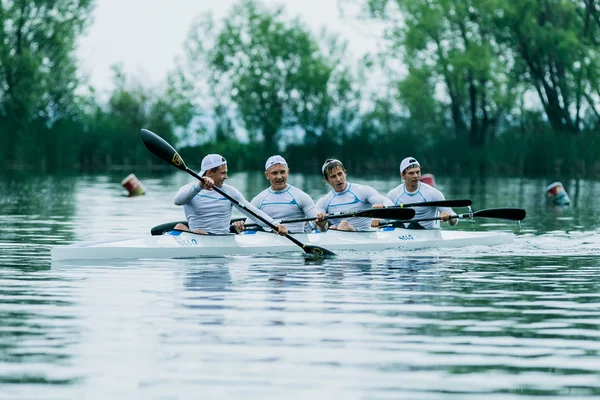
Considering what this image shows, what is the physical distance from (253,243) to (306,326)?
660cm

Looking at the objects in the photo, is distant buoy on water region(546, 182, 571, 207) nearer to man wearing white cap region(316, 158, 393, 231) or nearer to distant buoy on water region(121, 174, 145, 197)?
distant buoy on water region(121, 174, 145, 197)

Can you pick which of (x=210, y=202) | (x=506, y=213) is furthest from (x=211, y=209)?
(x=506, y=213)

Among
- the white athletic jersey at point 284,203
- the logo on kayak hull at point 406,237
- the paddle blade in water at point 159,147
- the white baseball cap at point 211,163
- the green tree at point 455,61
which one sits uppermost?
the green tree at point 455,61

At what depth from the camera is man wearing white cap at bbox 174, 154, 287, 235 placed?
51.1 feet

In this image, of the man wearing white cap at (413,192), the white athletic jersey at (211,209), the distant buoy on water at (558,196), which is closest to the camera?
the white athletic jersey at (211,209)

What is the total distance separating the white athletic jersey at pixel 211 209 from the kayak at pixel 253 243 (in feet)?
0.87

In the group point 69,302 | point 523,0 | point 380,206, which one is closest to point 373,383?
point 69,302

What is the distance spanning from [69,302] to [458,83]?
51.4 m

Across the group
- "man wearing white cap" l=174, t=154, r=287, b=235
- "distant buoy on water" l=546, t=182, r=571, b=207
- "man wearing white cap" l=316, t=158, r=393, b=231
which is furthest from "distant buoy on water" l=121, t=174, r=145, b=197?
"man wearing white cap" l=174, t=154, r=287, b=235

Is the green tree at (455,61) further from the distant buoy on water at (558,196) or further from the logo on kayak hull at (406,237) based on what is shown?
the logo on kayak hull at (406,237)

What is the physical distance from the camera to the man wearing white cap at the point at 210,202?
1558 cm

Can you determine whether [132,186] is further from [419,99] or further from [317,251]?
[419,99]

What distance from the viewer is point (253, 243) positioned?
1627 centimetres

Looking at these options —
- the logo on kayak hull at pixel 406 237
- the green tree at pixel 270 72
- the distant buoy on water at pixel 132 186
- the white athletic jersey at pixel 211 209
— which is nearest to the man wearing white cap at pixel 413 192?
the logo on kayak hull at pixel 406 237
